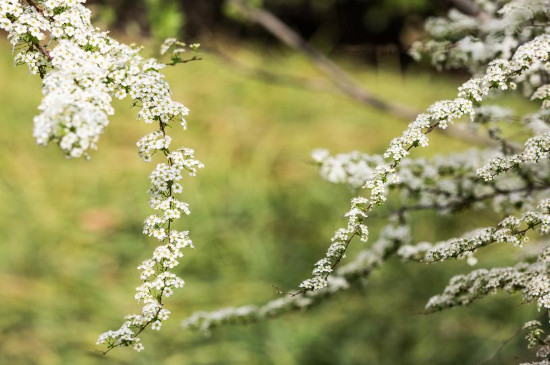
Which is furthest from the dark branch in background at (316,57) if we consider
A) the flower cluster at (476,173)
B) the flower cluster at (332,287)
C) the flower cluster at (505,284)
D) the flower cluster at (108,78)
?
the flower cluster at (108,78)

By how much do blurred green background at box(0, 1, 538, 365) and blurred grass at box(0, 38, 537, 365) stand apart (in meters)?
0.01

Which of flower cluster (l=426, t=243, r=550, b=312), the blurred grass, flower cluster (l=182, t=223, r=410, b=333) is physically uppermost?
the blurred grass

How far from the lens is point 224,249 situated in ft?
14.8

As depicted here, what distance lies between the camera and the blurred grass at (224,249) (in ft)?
11.6

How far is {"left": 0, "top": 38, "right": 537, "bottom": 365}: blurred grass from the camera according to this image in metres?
3.55

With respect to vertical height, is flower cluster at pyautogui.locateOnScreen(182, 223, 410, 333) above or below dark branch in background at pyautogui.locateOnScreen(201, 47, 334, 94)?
below

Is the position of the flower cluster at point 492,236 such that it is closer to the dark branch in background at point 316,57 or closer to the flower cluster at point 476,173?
the flower cluster at point 476,173

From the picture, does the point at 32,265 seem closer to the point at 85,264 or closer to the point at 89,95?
the point at 85,264

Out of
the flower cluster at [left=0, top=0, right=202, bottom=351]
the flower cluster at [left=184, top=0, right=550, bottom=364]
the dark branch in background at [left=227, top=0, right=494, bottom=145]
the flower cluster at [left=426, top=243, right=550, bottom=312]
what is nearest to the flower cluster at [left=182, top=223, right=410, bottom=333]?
the flower cluster at [left=184, top=0, right=550, bottom=364]

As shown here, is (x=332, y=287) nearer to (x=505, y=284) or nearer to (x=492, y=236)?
(x=505, y=284)

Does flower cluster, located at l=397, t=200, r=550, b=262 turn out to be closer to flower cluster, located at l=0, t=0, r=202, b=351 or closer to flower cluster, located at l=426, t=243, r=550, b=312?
flower cluster, located at l=426, t=243, r=550, b=312

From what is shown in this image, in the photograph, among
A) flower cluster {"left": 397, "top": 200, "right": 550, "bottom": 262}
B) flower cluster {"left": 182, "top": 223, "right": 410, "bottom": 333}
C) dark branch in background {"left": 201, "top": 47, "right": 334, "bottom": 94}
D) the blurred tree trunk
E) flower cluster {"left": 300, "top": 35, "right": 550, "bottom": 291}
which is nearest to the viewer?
flower cluster {"left": 300, "top": 35, "right": 550, "bottom": 291}

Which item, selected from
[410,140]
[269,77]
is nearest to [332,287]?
[410,140]

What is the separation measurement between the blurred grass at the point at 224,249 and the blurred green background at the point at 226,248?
0.01 metres
